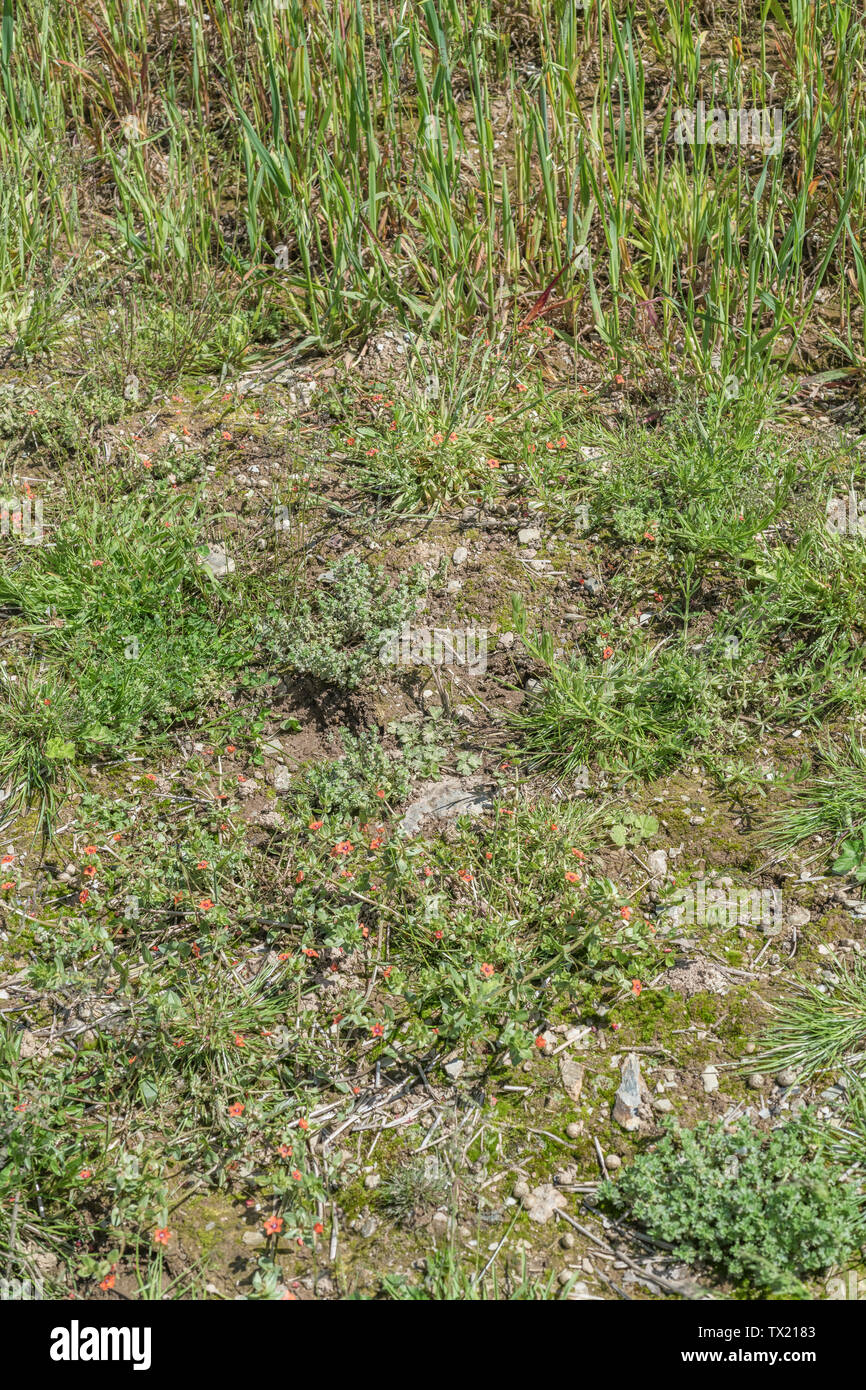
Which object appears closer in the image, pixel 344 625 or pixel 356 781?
pixel 356 781

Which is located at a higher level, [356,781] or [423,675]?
[423,675]

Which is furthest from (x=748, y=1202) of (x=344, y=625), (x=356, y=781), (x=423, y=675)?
(x=344, y=625)

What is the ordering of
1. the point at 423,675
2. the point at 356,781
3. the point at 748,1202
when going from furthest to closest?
the point at 423,675
the point at 356,781
the point at 748,1202

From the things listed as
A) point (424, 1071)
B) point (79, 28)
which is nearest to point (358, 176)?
point (79, 28)

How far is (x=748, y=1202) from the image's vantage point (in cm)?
226

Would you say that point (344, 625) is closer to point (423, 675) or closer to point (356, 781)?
point (423, 675)

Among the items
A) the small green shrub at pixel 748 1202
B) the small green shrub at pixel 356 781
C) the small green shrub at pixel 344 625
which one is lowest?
the small green shrub at pixel 748 1202

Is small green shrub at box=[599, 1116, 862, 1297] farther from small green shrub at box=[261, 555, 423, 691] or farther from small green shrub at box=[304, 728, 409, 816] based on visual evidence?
small green shrub at box=[261, 555, 423, 691]

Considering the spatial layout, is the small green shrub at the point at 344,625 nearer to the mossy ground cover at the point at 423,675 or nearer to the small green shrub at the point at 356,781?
the mossy ground cover at the point at 423,675

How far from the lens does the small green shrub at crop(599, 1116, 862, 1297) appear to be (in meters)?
2.21

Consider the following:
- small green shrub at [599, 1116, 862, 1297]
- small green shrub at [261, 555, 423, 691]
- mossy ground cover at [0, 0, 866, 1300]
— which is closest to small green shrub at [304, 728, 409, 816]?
mossy ground cover at [0, 0, 866, 1300]

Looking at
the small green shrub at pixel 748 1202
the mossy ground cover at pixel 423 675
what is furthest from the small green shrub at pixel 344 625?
the small green shrub at pixel 748 1202

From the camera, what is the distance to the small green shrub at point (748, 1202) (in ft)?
7.26

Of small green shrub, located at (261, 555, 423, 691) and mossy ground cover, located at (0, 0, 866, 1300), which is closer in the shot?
mossy ground cover, located at (0, 0, 866, 1300)
